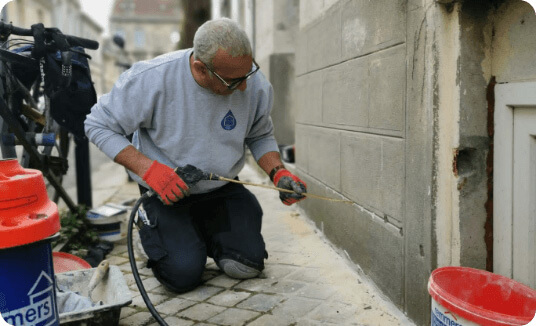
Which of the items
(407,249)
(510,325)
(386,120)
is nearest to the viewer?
(510,325)

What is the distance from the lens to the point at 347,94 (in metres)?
2.88

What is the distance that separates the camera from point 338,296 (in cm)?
248

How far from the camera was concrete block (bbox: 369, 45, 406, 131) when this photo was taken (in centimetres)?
214

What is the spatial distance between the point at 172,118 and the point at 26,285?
1.25 m

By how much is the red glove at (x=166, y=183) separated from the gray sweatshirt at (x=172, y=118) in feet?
0.79

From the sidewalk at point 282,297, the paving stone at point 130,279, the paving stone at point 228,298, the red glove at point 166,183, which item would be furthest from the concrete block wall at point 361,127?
the paving stone at point 130,279

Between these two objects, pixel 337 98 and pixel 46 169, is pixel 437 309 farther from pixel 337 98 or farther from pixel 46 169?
pixel 46 169

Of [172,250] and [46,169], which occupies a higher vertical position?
[46,169]

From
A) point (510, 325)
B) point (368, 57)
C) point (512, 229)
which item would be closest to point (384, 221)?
point (512, 229)

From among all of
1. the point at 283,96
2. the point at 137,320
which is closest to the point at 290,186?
the point at 137,320

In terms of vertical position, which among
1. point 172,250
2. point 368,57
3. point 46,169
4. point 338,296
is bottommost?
point 338,296

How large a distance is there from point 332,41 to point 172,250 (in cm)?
166

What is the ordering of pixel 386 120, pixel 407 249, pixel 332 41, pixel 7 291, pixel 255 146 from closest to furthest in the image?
pixel 7 291 < pixel 407 249 < pixel 386 120 < pixel 255 146 < pixel 332 41

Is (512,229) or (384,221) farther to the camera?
(384,221)
